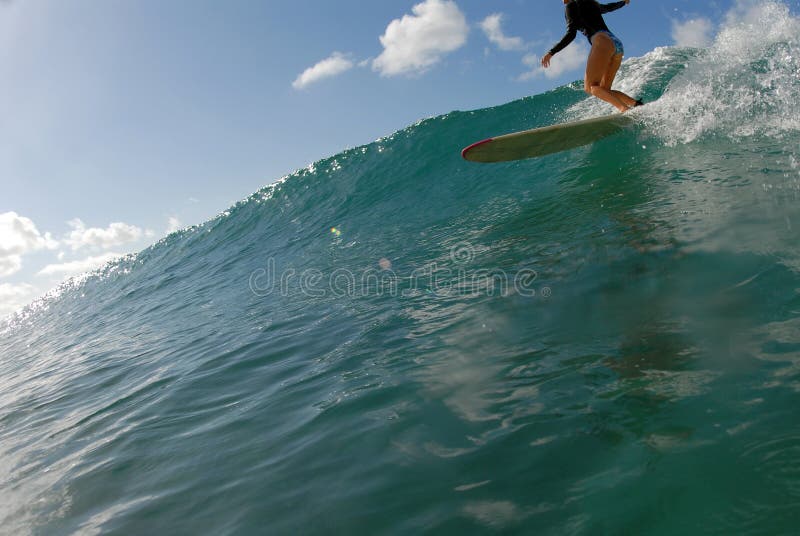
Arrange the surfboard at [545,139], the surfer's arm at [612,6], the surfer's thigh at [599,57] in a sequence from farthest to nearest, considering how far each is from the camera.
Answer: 1. the surfboard at [545,139]
2. the surfer's arm at [612,6]
3. the surfer's thigh at [599,57]

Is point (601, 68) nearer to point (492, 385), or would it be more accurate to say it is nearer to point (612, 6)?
point (612, 6)

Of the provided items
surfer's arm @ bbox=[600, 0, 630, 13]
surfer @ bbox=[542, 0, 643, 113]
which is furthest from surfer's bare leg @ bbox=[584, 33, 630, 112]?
surfer's arm @ bbox=[600, 0, 630, 13]

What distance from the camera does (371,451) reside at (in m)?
2.54

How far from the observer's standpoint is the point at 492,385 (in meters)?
2.85

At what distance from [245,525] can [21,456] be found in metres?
2.96

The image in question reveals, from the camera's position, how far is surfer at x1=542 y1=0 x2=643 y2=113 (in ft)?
22.4

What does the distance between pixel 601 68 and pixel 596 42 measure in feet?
1.15

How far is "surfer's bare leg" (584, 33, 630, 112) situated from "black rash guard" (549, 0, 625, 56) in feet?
0.54

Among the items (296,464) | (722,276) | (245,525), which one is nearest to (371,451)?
(296,464)

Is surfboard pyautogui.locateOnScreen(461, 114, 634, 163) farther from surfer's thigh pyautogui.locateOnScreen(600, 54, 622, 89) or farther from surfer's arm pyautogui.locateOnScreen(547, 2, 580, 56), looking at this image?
surfer's arm pyautogui.locateOnScreen(547, 2, 580, 56)

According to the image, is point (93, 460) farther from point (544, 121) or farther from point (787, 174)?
point (544, 121)

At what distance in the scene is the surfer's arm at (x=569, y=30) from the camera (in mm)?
6914

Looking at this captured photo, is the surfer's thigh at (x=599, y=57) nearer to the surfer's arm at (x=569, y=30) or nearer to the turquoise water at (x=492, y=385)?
the surfer's arm at (x=569, y=30)
